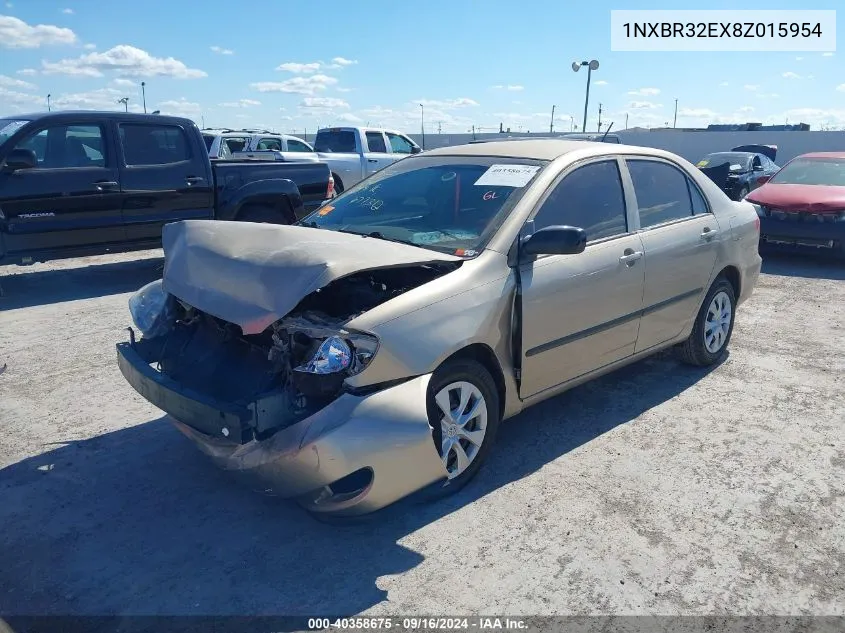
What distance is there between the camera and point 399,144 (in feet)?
55.2

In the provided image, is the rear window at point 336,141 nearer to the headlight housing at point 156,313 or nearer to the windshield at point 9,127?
the windshield at point 9,127

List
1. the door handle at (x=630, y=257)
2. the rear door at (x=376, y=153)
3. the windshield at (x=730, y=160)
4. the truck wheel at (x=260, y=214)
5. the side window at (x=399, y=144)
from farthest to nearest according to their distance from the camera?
the windshield at (x=730, y=160) → the side window at (x=399, y=144) → the rear door at (x=376, y=153) → the truck wheel at (x=260, y=214) → the door handle at (x=630, y=257)

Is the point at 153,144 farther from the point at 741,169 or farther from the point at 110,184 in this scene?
the point at 741,169

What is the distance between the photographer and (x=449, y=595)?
2.82 meters

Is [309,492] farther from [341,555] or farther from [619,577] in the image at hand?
[619,577]

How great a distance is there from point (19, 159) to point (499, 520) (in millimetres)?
6673

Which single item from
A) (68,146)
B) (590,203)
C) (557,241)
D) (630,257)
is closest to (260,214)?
(68,146)

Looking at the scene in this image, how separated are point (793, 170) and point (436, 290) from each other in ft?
34.1

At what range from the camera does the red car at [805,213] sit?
960 centimetres

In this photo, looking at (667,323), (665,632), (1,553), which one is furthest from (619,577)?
(1,553)

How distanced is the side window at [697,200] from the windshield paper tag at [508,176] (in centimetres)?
170

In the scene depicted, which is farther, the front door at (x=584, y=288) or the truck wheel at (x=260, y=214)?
the truck wheel at (x=260, y=214)

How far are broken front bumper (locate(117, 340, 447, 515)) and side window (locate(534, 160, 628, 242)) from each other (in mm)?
1454

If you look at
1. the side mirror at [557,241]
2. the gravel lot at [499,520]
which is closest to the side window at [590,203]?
the side mirror at [557,241]
